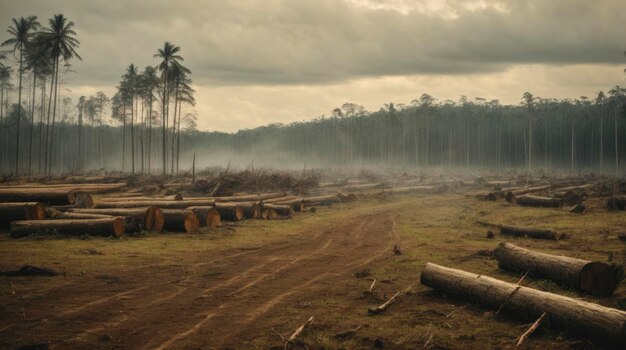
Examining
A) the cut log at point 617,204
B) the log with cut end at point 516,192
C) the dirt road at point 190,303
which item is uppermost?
the log with cut end at point 516,192

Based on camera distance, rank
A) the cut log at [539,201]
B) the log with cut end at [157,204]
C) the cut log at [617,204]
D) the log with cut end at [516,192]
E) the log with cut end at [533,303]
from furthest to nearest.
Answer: the log with cut end at [516,192] < the cut log at [539,201] < the cut log at [617,204] < the log with cut end at [157,204] < the log with cut end at [533,303]

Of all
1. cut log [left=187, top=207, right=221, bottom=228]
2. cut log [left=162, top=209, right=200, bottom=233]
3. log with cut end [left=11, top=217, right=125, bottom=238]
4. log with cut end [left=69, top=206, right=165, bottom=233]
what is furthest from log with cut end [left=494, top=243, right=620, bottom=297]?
log with cut end [left=11, top=217, right=125, bottom=238]

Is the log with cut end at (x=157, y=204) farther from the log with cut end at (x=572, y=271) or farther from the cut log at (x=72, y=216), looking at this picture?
the log with cut end at (x=572, y=271)

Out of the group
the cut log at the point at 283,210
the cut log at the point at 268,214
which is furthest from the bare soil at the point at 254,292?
the cut log at the point at 283,210

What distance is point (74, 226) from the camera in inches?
577

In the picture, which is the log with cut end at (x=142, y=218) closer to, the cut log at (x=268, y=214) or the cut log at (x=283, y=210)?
the cut log at (x=268, y=214)

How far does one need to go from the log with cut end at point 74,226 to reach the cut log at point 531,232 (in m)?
14.1

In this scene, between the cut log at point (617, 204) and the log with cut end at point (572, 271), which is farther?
the cut log at point (617, 204)

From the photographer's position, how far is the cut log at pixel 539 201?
26597 millimetres

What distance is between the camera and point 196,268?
11141 mm

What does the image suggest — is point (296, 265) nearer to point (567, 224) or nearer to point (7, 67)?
point (567, 224)

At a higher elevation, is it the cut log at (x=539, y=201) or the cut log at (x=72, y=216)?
the cut log at (x=539, y=201)

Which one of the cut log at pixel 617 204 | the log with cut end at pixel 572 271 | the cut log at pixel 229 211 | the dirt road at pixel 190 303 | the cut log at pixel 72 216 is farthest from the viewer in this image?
the cut log at pixel 617 204

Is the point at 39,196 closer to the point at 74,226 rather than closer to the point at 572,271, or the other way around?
the point at 74,226
